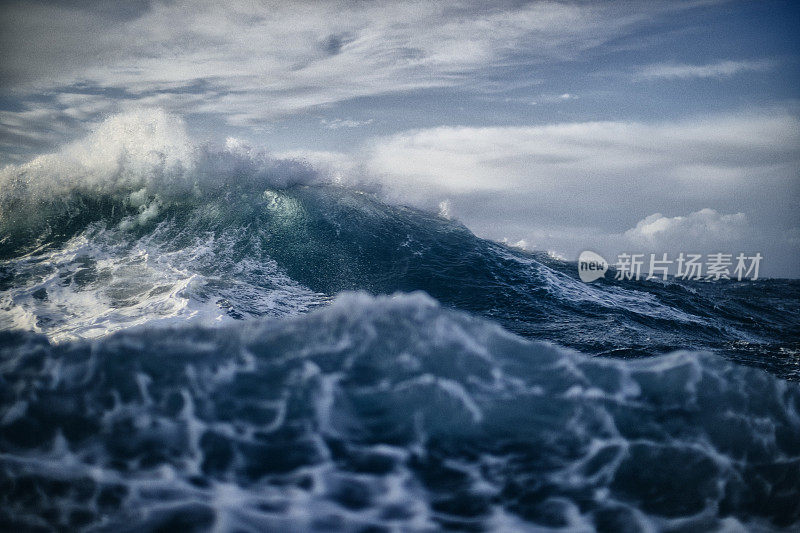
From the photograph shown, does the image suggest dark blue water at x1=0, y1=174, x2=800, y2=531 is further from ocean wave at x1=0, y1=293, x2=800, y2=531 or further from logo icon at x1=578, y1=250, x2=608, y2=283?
logo icon at x1=578, y1=250, x2=608, y2=283

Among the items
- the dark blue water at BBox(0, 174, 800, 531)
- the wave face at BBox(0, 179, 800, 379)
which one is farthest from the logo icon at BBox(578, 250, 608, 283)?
the dark blue water at BBox(0, 174, 800, 531)

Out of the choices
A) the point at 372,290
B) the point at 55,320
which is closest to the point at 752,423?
→ the point at 372,290

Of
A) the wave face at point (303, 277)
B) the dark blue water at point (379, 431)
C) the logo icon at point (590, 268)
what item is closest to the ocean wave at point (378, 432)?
the dark blue water at point (379, 431)

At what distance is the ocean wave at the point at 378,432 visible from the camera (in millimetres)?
2896

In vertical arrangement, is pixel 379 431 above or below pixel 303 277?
below

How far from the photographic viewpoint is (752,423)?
360 cm

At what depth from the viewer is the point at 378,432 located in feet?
10.6

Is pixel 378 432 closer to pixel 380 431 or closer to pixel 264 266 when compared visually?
pixel 380 431

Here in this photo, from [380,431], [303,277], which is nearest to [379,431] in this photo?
[380,431]

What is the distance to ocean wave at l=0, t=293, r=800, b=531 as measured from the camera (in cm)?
290

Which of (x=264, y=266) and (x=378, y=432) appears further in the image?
(x=264, y=266)

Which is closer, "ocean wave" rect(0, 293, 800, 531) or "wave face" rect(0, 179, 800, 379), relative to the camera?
"ocean wave" rect(0, 293, 800, 531)

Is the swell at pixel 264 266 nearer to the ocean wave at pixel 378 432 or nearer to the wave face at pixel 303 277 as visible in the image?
the wave face at pixel 303 277

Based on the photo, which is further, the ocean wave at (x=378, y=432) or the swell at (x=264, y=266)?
the swell at (x=264, y=266)
